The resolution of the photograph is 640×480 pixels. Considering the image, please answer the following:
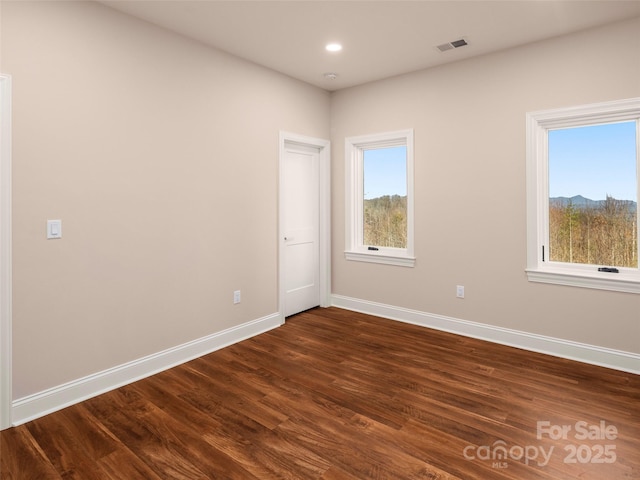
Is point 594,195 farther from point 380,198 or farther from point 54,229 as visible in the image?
point 54,229

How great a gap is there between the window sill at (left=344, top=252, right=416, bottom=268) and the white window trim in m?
1.21

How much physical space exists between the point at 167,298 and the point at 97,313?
21.5 inches

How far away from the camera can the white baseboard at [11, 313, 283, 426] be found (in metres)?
2.38

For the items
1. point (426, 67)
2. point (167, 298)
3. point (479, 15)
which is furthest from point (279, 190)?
point (479, 15)

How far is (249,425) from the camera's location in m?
2.30

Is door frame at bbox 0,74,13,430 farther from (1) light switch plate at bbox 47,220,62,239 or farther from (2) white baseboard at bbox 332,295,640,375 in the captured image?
(2) white baseboard at bbox 332,295,640,375

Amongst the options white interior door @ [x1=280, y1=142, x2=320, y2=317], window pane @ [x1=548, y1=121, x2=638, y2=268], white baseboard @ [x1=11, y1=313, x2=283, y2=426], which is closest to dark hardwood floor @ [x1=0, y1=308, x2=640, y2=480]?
white baseboard @ [x1=11, y1=313, x2=283, y2=426]

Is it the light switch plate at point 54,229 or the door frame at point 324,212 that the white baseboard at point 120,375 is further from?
the door frame at point 324,212

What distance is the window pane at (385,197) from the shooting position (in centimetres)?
445

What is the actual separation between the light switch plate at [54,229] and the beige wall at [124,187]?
4 cm

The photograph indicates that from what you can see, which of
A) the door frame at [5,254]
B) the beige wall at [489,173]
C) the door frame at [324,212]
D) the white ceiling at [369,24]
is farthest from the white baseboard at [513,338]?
the door frame at [5,254]

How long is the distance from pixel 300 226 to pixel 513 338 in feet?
8.39

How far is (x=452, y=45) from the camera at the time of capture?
339cm

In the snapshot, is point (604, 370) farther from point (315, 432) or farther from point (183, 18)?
point (183, 18)
